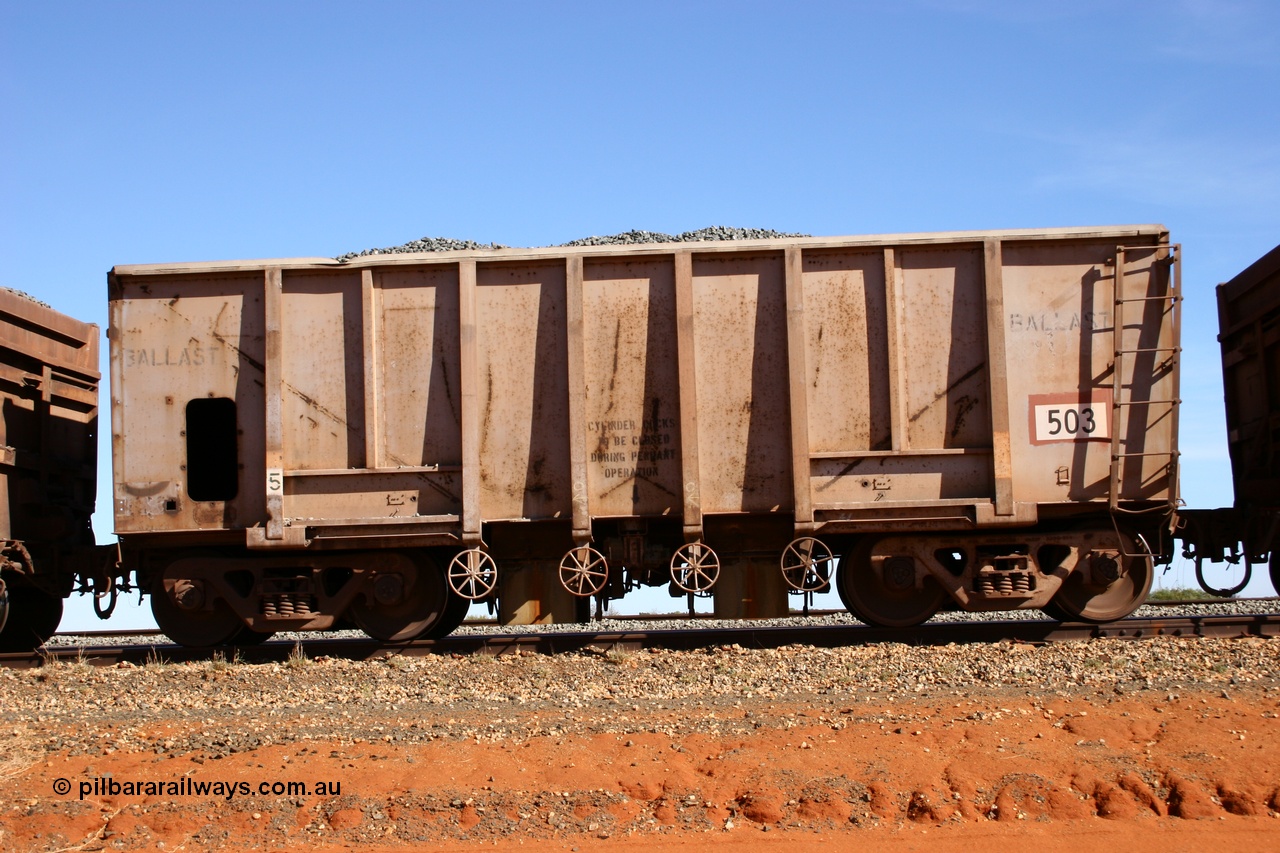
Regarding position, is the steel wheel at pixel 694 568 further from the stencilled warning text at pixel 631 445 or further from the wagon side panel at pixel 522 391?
the wagon side panel at pixel 522 391

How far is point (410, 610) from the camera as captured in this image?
10133 mm

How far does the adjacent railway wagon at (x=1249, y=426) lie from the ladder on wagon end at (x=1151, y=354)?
99 cm

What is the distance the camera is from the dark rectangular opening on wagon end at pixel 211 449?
1028cm

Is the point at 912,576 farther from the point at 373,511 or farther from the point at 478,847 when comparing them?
the point at 478,847

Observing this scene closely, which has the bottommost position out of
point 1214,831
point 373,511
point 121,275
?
point 1214,831

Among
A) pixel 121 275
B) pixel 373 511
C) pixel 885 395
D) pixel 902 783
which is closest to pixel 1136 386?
pixel 885 395

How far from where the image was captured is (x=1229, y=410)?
448 inches

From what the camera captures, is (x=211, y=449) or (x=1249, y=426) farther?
(x=1249, y=426)

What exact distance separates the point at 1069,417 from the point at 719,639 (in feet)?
12.1

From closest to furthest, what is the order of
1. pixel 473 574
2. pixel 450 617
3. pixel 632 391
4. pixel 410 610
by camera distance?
pixel 473 574 → pixel 632 391 → pixel 410 610 → pixel 450 617

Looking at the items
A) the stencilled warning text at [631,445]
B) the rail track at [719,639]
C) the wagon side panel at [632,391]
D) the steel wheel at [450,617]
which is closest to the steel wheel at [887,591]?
the rail track at [719,639]

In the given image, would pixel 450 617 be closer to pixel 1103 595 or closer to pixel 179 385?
pixel 179 385

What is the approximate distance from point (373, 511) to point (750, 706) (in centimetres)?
416

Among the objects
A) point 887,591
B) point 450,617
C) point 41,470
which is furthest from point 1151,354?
point 41,470
